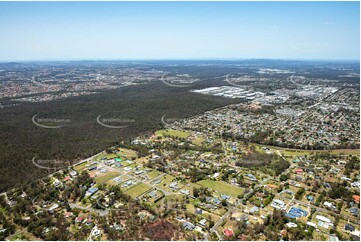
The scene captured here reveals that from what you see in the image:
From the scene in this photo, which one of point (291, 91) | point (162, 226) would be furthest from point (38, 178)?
point (291, 91)

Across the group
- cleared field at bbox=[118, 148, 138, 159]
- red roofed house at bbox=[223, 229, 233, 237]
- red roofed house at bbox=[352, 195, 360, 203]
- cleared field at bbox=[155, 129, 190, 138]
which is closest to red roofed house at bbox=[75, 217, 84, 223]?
red roofed house at bbox=[223, 229, 233, 237]

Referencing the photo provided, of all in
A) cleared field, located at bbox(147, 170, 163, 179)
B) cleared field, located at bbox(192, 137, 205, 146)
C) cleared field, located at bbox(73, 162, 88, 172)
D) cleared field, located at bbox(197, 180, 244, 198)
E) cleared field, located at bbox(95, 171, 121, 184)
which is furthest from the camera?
cleared field, located at bbox(192, 137, 205, 146)

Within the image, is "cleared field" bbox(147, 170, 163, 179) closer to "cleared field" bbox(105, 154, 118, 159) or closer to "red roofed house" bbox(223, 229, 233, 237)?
"cleared field" bbox(105, 154, 118, 159)

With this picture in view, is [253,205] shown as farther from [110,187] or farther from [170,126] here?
[170,126]

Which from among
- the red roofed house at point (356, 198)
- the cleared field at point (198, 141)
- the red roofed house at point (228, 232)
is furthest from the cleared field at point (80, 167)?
the red roofed house at point (356, 198)

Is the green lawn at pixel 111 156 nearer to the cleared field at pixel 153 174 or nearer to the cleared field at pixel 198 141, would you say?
the cleared field at pixel 153 174

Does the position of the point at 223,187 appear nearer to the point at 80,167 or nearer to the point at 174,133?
the point at 80,167
